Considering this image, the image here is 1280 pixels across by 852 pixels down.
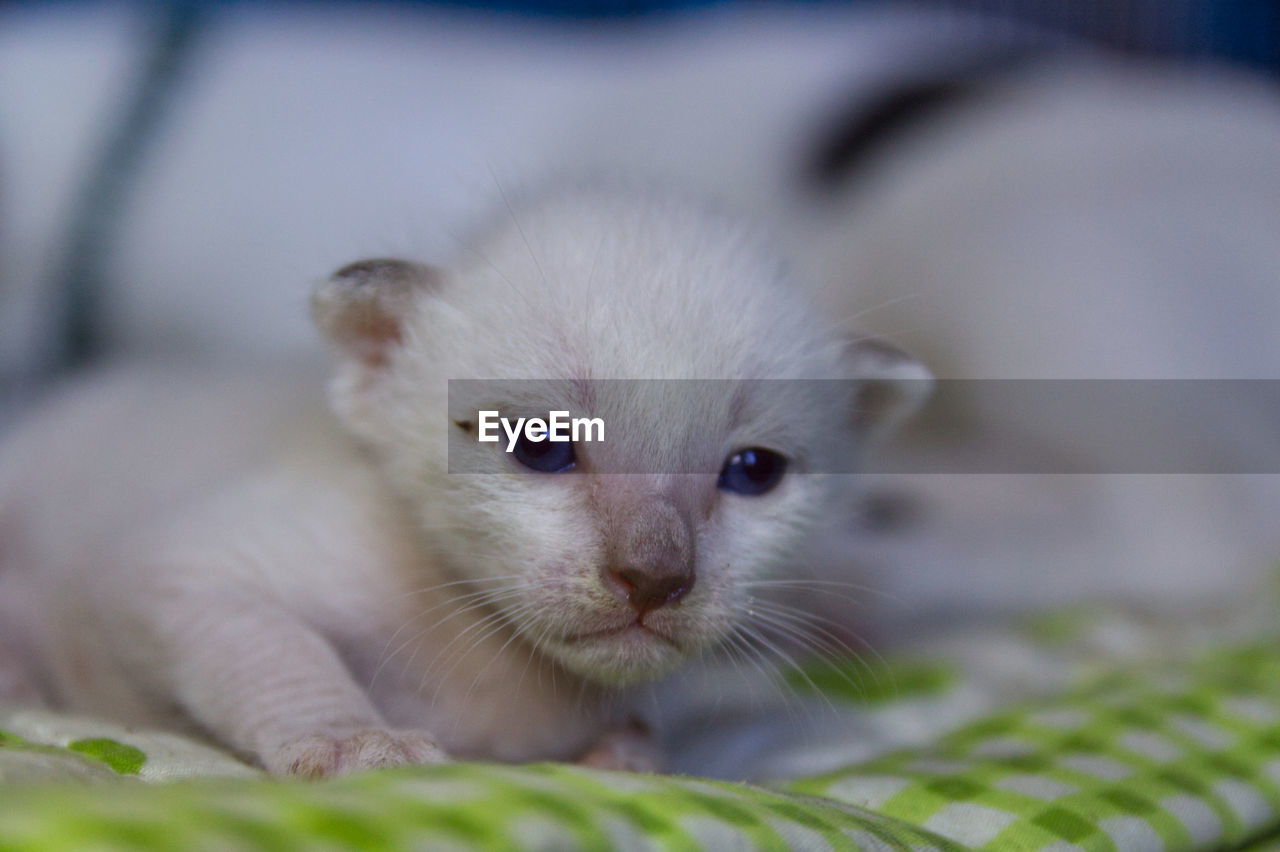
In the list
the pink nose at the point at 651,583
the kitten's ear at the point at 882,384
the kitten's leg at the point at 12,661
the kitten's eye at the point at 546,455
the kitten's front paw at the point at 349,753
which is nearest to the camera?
the kitten's front paw at the point at 349,753

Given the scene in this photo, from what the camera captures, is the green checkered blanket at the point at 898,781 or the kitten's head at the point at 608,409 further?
the kitten's head at the point at 608,409

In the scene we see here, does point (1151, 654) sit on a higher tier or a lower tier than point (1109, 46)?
lower

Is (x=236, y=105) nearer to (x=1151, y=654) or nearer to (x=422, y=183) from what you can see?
(x=422, y=183)

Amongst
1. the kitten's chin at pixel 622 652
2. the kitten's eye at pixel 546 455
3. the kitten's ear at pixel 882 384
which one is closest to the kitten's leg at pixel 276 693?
the kitten's chin at pixel 622 652

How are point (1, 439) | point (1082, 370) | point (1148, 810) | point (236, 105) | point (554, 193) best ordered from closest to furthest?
point (1148, 810) < point (554, 193) < point (1, 439) < point (1082, 370) < point (236, 105)

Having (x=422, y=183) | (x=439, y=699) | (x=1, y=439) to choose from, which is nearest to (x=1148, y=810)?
(x=439, y=699)

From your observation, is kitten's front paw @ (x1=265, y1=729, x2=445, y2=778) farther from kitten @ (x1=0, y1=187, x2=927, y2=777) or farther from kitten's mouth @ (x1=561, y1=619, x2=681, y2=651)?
kitten's mouth @ (x1=561, y1=619, x2=681, y2=651)

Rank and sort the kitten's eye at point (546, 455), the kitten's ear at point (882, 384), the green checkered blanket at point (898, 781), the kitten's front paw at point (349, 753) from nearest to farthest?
the green checkered blanket at point (898, 781) < the kitten's front paw at point (349, 753) < the kitten's eye at point (546, 455) < the kitten's ear at point (882, 384)

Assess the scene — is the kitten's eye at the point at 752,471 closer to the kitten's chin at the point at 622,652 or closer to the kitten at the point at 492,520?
the kitten at the point at 492,520
